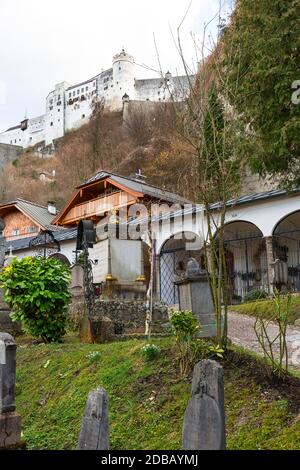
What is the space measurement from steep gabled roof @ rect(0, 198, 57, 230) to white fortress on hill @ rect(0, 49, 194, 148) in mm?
37832

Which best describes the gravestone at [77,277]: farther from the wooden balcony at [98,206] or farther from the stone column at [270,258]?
the wooden balcony at [98,206]

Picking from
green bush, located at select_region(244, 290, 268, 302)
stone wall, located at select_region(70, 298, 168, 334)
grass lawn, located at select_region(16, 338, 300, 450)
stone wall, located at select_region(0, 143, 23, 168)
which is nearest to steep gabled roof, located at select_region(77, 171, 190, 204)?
green bush, located at select_region(244, 290, 268, 302)

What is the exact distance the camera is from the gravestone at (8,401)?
4.97m

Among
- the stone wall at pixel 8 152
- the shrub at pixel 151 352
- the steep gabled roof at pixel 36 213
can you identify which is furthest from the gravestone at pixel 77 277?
the stone wall at pixel 8 152

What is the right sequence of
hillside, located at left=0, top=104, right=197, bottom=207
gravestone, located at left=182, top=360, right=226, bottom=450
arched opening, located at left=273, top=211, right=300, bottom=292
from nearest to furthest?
1. gravestone, located at left=182, top=360, right=226, bottom=450
2. arched opening, located at left=273, top=211, right=300, bottom=292
3. hillside, located at left=0, top=104, right=197, bottom=207

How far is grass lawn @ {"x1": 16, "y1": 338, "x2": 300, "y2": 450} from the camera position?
4.52 m

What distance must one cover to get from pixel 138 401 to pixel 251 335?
6.36m

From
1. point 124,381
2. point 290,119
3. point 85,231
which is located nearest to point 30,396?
point 124,381

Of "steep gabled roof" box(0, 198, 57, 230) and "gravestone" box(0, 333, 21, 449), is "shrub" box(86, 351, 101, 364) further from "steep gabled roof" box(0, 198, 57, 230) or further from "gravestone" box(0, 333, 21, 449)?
"steep gabled roof" box(0, 198, 57, 230)

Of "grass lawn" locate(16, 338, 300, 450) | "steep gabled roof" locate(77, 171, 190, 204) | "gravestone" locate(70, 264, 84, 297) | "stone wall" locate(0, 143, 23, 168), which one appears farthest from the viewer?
"stone wall" locate(0, 143, 23, 168)

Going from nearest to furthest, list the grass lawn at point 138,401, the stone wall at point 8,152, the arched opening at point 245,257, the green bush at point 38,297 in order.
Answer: the grass lawn at point 138,401
the green bush at point 38,297
the arched opening at point 245,257
the stone wall at point 8,152

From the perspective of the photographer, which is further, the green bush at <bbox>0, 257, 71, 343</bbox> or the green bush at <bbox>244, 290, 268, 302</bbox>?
the green bush at <bbox>244, 290, 268, 302</bbox>

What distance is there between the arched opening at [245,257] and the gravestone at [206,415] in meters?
18.3
